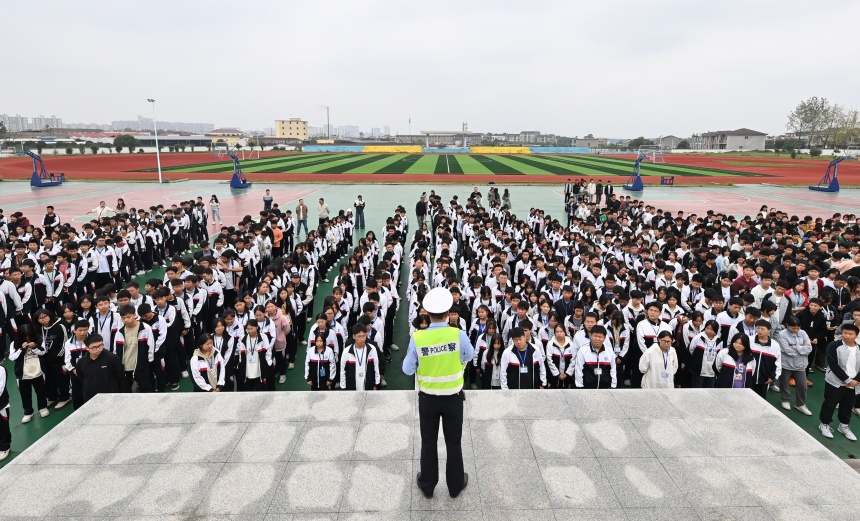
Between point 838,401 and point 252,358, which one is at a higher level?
point 252,358

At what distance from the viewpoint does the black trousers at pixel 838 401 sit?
18.0ft

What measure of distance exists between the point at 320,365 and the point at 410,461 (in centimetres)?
195

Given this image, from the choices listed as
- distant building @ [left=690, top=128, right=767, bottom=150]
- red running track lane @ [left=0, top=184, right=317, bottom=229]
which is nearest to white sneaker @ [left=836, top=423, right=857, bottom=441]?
red running track lane @ [left=0, top=184, right=317, bottom=229]

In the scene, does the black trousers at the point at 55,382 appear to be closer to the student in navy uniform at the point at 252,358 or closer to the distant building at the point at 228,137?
the student in navy uniform at the point at 252,358

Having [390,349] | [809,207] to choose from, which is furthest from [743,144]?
[390,349]

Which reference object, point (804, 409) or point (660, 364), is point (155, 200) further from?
point (804, 409)

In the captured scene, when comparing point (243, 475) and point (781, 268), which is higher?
point (781, 268)

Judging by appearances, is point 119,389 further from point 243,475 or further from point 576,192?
point 576,192

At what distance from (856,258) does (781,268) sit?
1.97 m

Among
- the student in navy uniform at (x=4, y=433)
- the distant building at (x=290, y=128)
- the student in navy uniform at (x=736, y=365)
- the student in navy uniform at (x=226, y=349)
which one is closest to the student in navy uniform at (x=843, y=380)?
the student in navy uniform at (x=736, y=365)

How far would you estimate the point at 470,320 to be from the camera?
733 centimetres

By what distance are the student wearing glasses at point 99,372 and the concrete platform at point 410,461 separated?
0.16 metres

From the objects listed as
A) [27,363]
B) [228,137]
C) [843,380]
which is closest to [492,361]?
[843,380]

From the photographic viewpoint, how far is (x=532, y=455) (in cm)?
450
